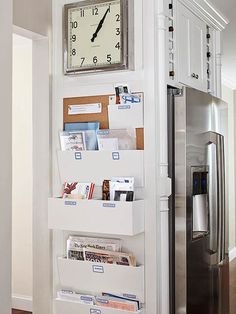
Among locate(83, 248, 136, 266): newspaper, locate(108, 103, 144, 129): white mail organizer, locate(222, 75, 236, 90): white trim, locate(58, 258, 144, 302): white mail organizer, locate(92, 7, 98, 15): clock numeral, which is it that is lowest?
locate(58, 258, 144, 302): white mail organizer

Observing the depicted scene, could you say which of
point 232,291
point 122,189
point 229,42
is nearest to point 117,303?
point 122,189

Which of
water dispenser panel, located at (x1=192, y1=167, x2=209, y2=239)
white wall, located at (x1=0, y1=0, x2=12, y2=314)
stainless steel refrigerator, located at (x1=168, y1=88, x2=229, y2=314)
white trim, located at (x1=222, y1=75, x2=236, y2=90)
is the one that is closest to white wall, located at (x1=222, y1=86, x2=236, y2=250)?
white trim, located at (x1=222, y1=75, x2=236, y2=90)

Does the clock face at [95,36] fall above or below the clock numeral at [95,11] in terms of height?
below

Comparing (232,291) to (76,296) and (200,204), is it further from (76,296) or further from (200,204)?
(76,296)

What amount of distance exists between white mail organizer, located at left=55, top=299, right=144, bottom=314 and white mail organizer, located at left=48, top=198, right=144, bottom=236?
429mm

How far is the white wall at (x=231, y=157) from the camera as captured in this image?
19.7 ft

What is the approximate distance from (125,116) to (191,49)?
805 millimetres

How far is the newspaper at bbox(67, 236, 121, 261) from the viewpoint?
2.32 meters

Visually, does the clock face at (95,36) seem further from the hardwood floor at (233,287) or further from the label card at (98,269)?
the hardwood floor at (233,287)

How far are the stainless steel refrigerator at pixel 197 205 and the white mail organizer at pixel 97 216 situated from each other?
28cm

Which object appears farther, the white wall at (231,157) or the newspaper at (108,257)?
the white wall at (231,157)

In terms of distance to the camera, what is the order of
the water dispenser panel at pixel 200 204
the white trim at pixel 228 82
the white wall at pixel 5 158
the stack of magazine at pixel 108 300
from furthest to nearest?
the white trim at pixel 228 82 < the water dispenser panel at pixel 200 204 < the stack of magazine at pixel 108 300 < the white wall at pixel 5 158

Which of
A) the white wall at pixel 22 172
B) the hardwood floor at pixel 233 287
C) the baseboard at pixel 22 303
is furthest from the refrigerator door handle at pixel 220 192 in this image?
the baseboard at pixel 22 303

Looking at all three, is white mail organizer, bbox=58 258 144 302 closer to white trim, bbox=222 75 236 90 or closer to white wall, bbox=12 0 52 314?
white wall, bbox=12 0 52 314
